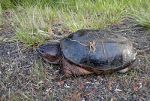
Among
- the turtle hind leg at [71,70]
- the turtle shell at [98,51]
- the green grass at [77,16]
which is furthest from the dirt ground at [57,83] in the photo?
the green grass at [77,16]

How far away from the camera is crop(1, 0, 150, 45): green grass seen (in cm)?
365

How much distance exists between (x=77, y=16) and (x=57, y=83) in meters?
1.17

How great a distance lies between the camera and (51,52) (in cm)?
316

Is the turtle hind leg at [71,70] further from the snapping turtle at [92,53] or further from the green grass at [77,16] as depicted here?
the green grass at [77,16]

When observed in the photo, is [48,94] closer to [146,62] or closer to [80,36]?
[80,36]

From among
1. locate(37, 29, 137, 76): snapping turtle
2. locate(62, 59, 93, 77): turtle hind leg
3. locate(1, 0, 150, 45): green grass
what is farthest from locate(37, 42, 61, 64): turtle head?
locate(1, 0, 150, 45): green grass

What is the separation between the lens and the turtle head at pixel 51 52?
315 centimetres

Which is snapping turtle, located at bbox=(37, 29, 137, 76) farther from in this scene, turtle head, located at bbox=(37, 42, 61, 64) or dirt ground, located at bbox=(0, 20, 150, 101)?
dirt ground, located at bbox=(0, 20, 150, 101)

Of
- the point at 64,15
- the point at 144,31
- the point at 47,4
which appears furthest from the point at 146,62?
the point at 47,4

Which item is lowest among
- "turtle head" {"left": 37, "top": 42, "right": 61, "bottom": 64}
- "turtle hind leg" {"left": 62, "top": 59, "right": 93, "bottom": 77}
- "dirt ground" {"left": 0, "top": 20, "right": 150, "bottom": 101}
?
"dirt ground" {"left": 0, "top": 20, "right": 150, "bottom": 101}

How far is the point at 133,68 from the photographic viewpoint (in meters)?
3.21

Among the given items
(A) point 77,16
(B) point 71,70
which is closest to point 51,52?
(B) point 71,70

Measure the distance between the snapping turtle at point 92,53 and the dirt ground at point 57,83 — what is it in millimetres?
109

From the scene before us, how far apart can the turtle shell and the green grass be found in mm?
548
